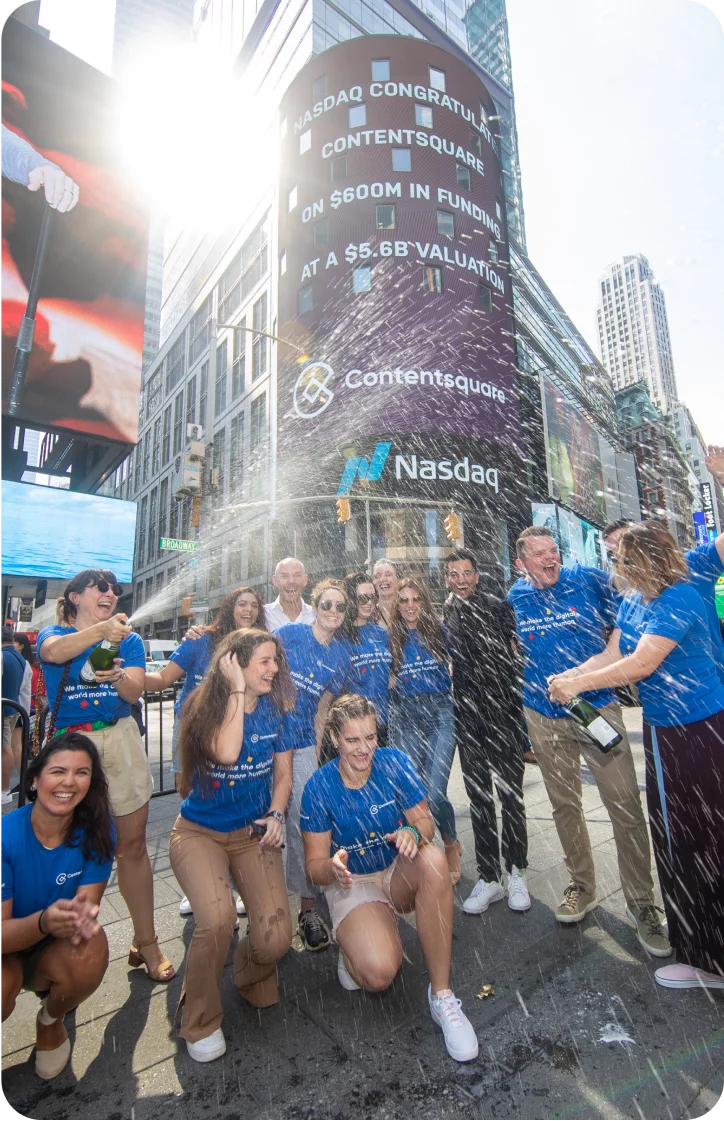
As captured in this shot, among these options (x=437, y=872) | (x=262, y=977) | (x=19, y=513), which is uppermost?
(x=19, y=513)

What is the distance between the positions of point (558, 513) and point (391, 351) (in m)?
11.7

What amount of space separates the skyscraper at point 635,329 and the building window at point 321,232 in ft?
132

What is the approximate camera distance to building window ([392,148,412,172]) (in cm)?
2405

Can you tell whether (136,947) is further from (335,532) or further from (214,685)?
(335,532)

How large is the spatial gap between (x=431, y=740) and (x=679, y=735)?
Result: 5.37 feet

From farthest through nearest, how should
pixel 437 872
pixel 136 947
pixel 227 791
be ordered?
pixel 136 947
pixel 227 791
pixel 437 872

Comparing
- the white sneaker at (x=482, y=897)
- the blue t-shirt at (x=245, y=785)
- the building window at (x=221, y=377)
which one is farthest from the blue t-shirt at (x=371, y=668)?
the building window at (x=221, y=377)

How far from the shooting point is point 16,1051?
239 centimetres

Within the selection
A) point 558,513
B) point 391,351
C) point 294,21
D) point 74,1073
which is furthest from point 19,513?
point 294,21

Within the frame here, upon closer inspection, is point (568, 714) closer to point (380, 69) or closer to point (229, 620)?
point (229, 620)

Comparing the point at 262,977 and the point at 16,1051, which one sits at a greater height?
the point at 262,977

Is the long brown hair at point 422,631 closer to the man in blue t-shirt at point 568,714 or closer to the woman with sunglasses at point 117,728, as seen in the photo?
the man in blue t-shirt at point 568,714

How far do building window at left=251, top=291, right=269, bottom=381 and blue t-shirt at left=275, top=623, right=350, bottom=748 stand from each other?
31396 millimetres

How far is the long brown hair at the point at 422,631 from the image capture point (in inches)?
159
